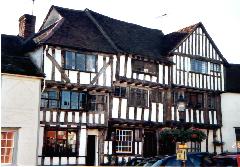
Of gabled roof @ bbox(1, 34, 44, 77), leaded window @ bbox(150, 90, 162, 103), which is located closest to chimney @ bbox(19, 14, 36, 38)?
gabled roof @ bbox(1, 34, 44, 77)

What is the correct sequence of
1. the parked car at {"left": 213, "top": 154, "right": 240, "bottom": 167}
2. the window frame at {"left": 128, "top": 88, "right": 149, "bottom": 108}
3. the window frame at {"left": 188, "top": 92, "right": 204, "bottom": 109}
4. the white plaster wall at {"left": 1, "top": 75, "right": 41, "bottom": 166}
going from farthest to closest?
the window frame at {"left": 188, "top": 92, "right": 204, "bottom": 109}, the window frame at {"left": 128, "top": 88, "right": 149, "bottom": 108}, the white plaster wall at {"left": 1, "top": 75, "right": 41, "bottom": 166}, the parked car at {"left": 213, "top": 154, "right": 240, "bottom": 167}

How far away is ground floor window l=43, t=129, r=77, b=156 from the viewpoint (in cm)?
1480

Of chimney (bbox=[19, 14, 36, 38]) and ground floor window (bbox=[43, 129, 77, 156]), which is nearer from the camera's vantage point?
ground floor window (bbox=[43, 129, 77, 156])

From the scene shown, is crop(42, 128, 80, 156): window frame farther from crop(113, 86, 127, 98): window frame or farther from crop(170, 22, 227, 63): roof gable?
crop(170, 22, 227, 63): roof gable

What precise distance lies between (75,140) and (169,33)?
9.46 m

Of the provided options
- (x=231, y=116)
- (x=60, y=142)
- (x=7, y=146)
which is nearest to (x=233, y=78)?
(x=231, y=116)

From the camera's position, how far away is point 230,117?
20.8 m

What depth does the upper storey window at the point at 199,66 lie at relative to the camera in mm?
19609

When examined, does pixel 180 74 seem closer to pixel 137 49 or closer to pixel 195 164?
pixel 137 49

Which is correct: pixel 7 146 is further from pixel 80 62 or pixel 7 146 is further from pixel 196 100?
pixel 196 100

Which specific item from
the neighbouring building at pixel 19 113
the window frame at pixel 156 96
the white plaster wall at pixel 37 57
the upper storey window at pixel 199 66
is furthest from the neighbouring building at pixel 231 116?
the neighbouring building at pixel 19 113

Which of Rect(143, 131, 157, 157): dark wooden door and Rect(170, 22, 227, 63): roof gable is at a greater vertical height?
Rect(170, 22, 227, 63): roof gable

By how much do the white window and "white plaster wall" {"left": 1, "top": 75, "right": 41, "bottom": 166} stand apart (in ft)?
15.4

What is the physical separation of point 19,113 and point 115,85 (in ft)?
17.6
